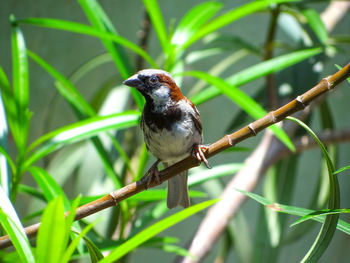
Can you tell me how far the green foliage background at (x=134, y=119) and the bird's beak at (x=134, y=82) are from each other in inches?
4.2

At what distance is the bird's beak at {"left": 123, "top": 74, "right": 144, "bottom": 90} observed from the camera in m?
1.08

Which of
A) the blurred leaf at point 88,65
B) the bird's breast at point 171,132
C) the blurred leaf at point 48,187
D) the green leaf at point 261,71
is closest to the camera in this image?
the blurred leaf at point 48,187

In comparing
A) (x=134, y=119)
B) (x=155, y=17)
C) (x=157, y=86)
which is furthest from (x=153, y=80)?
(x=155, y=17)

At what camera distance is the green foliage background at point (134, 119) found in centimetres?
106

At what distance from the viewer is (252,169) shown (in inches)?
66.2

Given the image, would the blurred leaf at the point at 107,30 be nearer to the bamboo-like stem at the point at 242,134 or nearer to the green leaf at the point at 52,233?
the bamboo-like stem at the point at 242,134

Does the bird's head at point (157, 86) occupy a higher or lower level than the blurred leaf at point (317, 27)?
lower

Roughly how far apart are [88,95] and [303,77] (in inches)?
52.5

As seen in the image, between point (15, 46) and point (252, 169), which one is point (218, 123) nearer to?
point (252, 169)

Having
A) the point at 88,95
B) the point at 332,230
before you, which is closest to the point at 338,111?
the point at 88,95

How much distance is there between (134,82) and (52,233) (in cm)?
56

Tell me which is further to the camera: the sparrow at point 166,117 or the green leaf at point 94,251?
the sparrow at point 166,117

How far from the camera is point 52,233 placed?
0.62m


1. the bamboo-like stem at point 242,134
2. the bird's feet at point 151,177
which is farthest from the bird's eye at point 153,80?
the bamboo-like stem at point 242,134
